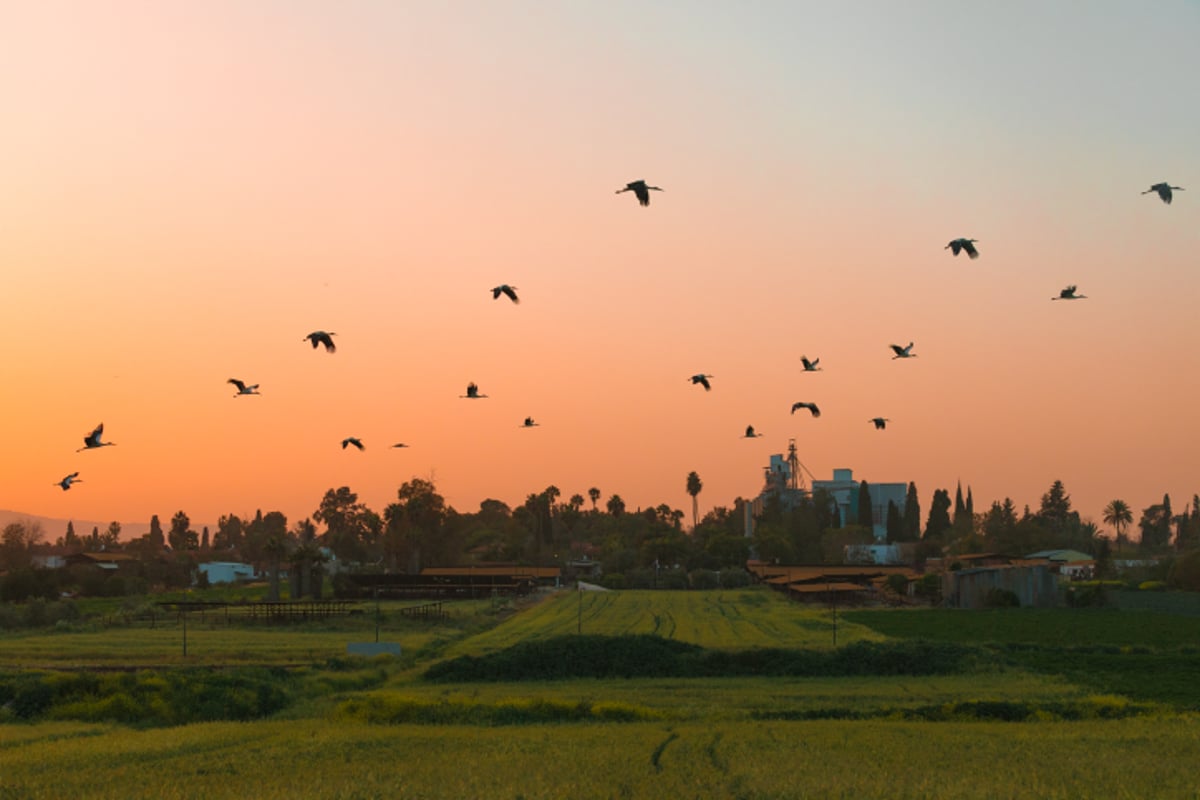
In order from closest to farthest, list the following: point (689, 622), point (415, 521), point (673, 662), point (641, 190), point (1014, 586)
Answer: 1. point (641, 190)
2. point (673, 662)
3. point (689, 622)
4. point (1014, 586)
5. point (415, 521)

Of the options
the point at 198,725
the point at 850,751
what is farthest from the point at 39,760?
the point at 850,751

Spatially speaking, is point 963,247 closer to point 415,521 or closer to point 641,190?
point 641,190

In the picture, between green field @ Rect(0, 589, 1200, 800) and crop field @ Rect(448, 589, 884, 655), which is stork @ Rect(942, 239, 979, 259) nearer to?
green field @ Rect(0, 589, 1200, 800)

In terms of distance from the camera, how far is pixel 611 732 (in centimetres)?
3788

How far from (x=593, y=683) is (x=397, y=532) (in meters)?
136

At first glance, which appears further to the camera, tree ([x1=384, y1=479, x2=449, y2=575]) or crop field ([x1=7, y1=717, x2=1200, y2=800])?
tree ([x1=384, y1=479, x2=449, y2=575])

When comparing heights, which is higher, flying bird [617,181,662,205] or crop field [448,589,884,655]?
flying bird [617,181,662,205]

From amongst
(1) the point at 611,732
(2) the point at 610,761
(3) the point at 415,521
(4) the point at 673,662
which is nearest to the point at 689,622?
(4) the point at 673,662

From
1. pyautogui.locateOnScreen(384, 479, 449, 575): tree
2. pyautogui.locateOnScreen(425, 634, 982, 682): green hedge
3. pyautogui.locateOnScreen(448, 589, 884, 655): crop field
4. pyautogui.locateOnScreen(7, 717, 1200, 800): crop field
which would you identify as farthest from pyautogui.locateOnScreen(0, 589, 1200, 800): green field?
pyautogui.locateOnScreen(384, 479, 449, 575): tree

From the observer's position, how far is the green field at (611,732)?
2947 centimetres

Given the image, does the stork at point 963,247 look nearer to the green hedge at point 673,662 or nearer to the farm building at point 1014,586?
the green hedge at point 673,662

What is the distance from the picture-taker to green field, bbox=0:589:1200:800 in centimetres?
2947

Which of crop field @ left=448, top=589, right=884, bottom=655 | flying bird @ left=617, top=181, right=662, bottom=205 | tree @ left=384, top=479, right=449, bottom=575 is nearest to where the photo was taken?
flying bird @ left=617, top=181, right=662, bottom=205

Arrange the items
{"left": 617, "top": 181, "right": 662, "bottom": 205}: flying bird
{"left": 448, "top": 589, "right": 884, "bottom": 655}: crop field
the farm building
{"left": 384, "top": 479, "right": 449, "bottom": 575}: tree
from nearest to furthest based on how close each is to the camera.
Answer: {"left": 617, "top": 181, "right": 662, "bottom": 205}: flying bird
{"left": 448, "top": 589, "right": 884, "bottom": 655}: crop field
the farm building
{"left": 384, "top": 479, "right": 449, "bottom": 575}: tree
